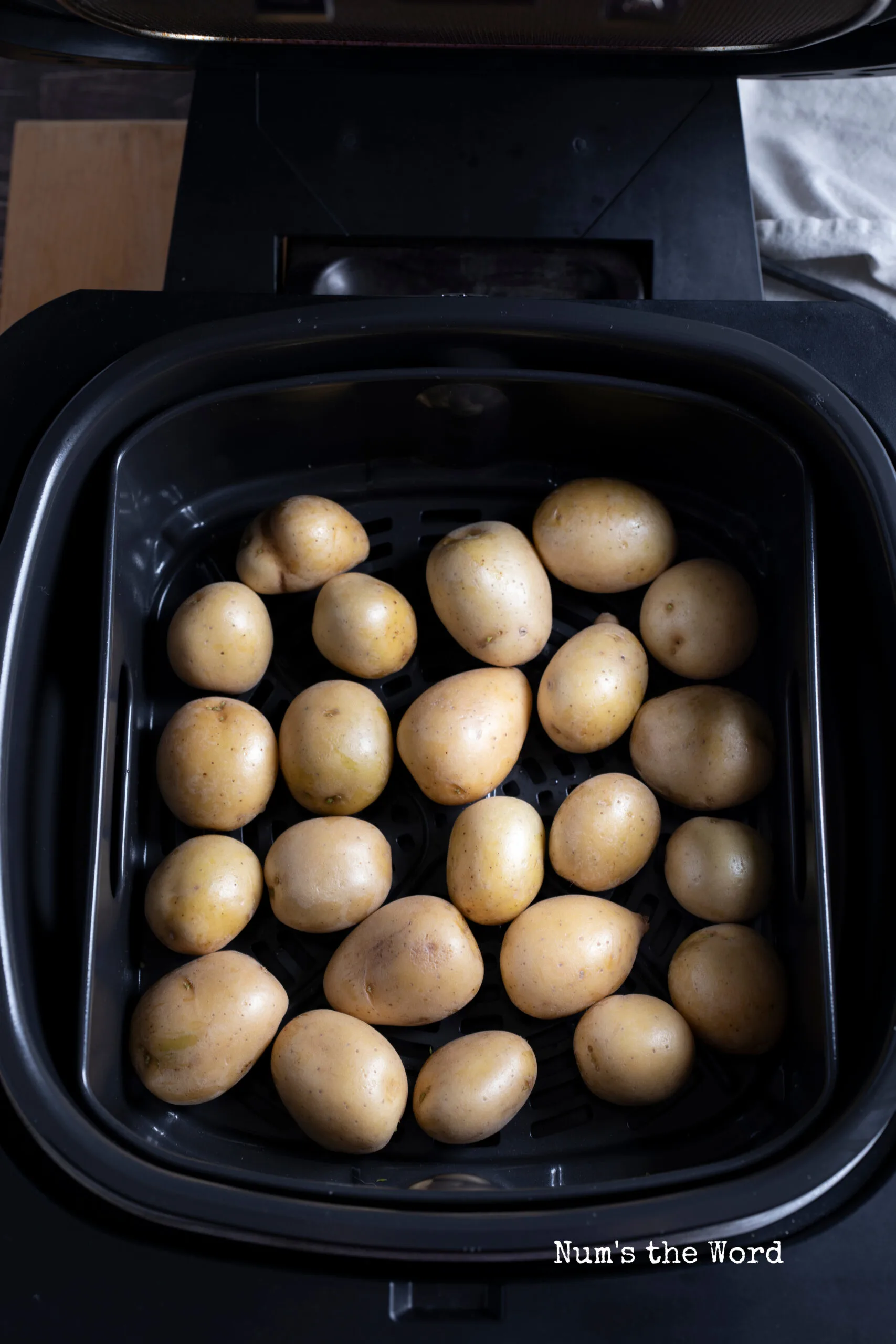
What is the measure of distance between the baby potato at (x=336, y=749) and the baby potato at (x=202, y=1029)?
116mm

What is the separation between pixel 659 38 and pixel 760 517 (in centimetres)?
31

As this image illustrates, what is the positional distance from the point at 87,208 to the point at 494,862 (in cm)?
74

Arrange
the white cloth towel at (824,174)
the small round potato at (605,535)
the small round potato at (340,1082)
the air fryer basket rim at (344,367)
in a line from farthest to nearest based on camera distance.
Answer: the white cloth towel at (824,174), the small round potato at (605,535), the small round potato at (340,1082), the air fryer basket rim at (344,367)

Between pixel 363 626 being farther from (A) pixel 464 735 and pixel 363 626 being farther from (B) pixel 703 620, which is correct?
(B) pixel 703 620

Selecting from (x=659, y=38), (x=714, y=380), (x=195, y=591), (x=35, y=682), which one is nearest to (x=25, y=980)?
(x=35, y=682)

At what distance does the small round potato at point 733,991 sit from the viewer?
0.61 m

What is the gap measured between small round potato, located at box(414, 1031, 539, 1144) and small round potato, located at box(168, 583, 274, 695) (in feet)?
0.90

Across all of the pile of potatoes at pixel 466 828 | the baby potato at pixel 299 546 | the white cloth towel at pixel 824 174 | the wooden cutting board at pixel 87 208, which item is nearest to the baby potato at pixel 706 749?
the pile of potatoes at pixel 466 828

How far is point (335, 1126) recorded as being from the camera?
1.94 ft

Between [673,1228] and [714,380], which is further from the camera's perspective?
[714,380]

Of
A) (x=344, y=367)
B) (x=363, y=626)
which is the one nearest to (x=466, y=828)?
(x=363, y=626)

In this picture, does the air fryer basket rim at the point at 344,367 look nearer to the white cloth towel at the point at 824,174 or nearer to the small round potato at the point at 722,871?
the small round potato at the point at 722,871

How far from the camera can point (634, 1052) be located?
0.61m

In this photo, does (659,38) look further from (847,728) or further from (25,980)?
(25,980)
